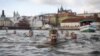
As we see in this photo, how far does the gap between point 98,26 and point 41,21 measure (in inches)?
45.3

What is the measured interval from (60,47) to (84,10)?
0.89 metres

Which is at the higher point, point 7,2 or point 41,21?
point 7,2

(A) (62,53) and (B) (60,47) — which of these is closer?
(A) (62,53)

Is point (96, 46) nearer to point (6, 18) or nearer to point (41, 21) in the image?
point (41, 21)

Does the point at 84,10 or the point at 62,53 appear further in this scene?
the point at 84,10

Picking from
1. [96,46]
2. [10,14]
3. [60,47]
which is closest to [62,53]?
[60,47]

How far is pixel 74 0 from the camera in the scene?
431 cm

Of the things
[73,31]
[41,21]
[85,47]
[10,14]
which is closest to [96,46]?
[85,47]

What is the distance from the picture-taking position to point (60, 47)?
438cm

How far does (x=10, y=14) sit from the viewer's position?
4227mm

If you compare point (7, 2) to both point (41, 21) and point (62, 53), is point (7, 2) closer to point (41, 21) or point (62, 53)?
point (41, 21)

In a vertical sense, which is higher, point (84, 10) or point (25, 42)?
point (84, 10)

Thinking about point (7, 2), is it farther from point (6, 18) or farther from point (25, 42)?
point (25, 42)

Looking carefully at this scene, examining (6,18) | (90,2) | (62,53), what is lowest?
(62,53)
